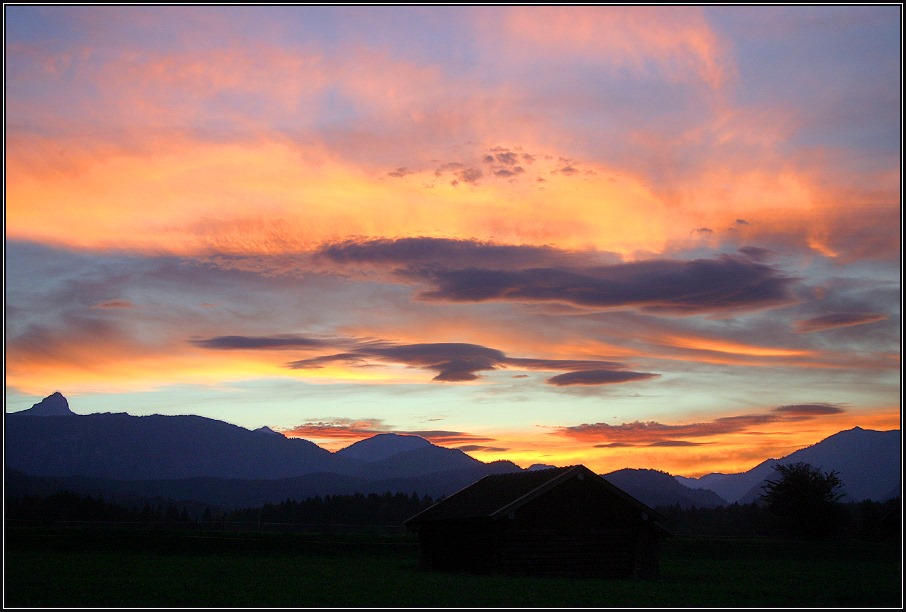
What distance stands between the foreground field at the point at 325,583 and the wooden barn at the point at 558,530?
5.83 feet

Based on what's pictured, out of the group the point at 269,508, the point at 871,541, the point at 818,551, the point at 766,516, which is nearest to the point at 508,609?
the point at 818,551

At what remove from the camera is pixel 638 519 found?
40.9 meters

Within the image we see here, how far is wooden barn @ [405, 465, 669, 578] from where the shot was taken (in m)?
38.5

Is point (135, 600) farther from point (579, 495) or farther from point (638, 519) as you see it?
point (638, 519)

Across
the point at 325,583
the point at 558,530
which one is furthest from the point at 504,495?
the point at 325,583

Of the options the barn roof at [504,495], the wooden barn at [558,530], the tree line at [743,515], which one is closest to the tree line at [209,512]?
the tree line at [743,515]

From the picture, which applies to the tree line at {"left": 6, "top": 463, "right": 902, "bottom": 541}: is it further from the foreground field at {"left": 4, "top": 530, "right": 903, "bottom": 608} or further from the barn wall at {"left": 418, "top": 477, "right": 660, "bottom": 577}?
the barn wall at {"left": 418, "top": 477, "right": 660, "bottom": 577}

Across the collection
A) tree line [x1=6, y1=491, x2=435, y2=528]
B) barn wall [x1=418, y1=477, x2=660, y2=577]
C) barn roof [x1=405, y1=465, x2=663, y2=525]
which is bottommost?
tree line [x1=6, y1=491, x2=435, y2=528]

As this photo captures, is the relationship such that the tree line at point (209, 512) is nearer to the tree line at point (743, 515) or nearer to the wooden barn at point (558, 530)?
the tree line at point (743, 515)

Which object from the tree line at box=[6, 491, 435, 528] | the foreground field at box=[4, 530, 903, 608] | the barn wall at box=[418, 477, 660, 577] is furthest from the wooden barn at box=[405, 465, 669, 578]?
the tree line at box=[6, 491, 435, 528]

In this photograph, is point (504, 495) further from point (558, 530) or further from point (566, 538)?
point (566, 538)

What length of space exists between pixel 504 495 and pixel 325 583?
11.2m

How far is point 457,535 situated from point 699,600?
15926 mm

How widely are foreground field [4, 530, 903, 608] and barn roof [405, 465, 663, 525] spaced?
2981 mm
